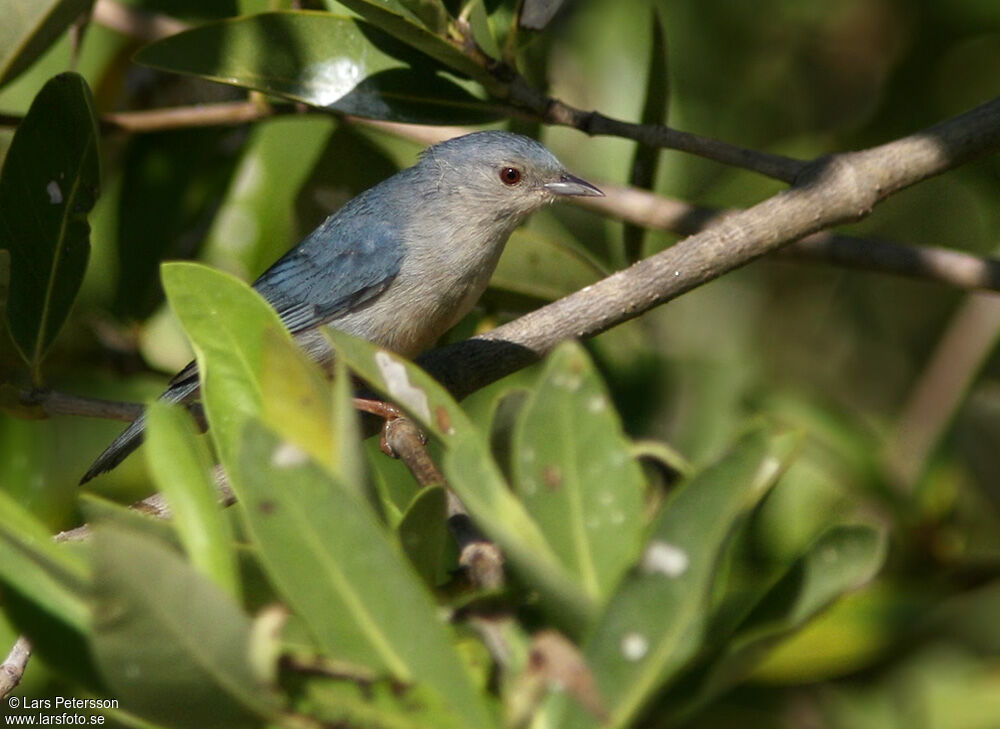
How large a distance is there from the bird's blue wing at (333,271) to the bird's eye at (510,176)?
50cm

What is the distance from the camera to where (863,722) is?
4.20 metres

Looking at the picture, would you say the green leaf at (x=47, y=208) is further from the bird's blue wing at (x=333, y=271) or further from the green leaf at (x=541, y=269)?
the green leaf at (x=541, y=269)

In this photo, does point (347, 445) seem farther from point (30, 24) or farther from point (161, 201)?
point (161, 201)

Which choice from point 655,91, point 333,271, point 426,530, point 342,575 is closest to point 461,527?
point 426,530

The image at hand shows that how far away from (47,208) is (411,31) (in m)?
1.26

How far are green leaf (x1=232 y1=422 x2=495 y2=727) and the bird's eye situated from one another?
3.18 m

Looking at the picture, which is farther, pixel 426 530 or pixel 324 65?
pixel 324 65

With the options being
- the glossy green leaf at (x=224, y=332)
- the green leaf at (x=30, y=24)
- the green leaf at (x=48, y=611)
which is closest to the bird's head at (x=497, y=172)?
the green leaf at (x=30, y=24)

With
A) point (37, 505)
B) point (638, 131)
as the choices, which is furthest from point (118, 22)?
point (638, 131)

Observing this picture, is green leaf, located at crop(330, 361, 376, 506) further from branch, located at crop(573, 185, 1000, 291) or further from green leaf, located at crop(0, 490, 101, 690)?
branch, located at crop(573, 185, 1000, 291)

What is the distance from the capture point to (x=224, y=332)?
222cm

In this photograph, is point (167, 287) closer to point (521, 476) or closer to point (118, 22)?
point (521, 476)

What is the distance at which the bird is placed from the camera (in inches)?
175

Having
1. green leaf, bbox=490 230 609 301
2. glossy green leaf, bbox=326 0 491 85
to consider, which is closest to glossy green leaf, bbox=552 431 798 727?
glossy green leaf, bbox=326 0 491 85
